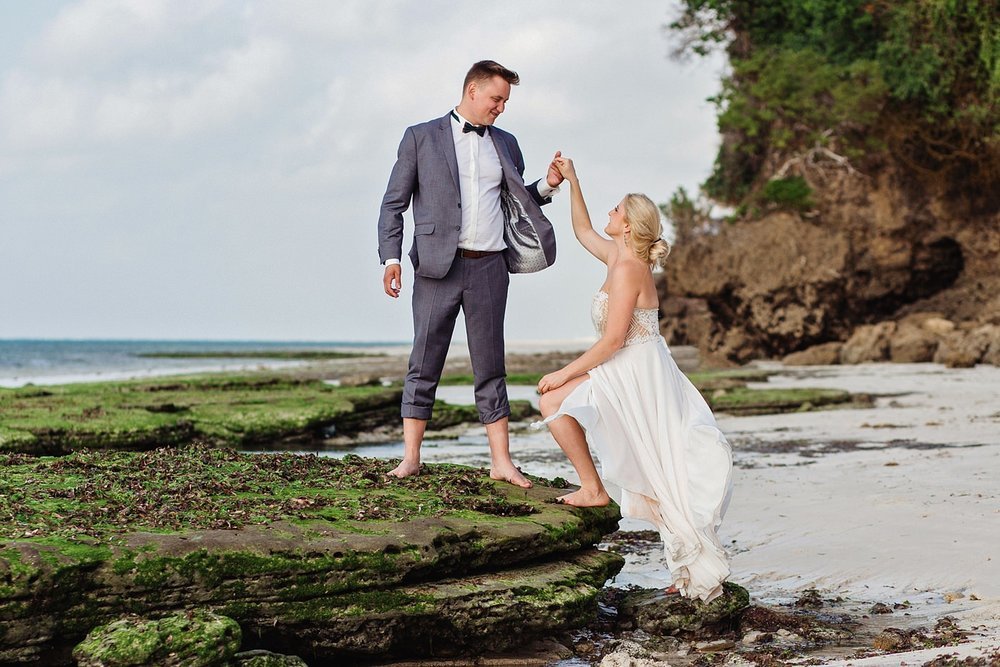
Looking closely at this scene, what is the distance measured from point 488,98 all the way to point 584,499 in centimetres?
234

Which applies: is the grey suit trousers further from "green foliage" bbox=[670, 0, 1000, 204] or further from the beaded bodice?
"green foliage" bbox=[670, 0, 1000, 204]

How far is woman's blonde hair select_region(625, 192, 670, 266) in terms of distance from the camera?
488 cm

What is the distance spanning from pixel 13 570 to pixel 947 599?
4.16 metres

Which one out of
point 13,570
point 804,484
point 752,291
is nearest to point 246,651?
point 13,570

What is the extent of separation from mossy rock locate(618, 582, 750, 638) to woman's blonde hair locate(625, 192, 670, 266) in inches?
65.5

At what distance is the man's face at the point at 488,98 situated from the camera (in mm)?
5660

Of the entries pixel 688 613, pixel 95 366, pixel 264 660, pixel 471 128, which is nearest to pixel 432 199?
pixel 471 128

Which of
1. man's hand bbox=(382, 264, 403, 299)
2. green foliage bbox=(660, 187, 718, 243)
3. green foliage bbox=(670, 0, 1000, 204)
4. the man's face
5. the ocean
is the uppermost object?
green foliage bbox=(670, 0, 1000, 204)

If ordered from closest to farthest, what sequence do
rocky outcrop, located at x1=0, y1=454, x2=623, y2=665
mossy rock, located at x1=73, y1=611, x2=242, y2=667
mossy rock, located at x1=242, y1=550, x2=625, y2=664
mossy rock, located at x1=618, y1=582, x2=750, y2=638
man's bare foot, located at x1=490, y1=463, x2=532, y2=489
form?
mossy rock, located at x1=73, y1=611, x2=242, y2=667 → rocky outcrop, located at x1=0, y1=454, x2=623, y2=665 → mossy rock, located at x1=242, y1=550, x2=625, y2=664 → mossy rock, located at x1=618, y1=582, x2=750, y2=638 → man's bare foot, located at x1=490, y1=463, x2=532, y2=489

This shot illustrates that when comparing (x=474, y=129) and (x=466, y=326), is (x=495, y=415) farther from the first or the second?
(x=474, y=129)

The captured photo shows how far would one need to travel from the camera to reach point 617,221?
5070 mm

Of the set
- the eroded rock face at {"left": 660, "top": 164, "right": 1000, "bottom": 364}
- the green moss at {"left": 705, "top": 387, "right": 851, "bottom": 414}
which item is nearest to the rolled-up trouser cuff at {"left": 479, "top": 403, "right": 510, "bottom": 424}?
the green moss at {"left": 705, "top": 387, "right": 851, "bottom": 414}

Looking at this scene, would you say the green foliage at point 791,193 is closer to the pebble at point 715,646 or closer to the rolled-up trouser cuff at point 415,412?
the rolled-up trouser cuff at point 415,412

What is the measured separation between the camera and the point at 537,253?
19.3ft
